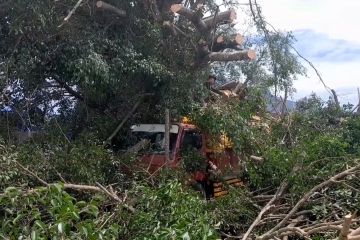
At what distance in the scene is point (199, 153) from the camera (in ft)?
25.2

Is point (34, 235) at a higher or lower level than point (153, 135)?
lower

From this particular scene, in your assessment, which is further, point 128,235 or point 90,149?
point 90,149

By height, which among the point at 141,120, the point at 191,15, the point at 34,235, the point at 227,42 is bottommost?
the point at 34,235

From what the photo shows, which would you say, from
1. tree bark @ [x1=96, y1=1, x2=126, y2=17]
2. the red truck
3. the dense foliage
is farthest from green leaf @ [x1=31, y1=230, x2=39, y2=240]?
tree bark @ [x1=96, y1=1, x2=126, y2=17]

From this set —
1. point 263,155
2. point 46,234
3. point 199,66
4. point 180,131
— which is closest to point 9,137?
point 180,131

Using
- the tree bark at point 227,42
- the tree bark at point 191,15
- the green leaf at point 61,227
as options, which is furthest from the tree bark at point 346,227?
the tree bark at point 227,42

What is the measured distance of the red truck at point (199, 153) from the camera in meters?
7.48

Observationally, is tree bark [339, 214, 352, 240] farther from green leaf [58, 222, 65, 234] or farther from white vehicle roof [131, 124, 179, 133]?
white vehicle roof [131, 124, 179, 133]

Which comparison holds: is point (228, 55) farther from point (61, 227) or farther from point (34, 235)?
point (34, 235)

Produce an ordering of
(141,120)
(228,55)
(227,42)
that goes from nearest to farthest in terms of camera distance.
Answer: (228,55), (141,120), (227,42)

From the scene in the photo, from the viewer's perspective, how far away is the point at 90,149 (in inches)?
258

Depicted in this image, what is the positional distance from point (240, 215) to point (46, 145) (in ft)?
9.31

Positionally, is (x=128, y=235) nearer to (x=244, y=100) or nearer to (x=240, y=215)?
(x=240, y=215)

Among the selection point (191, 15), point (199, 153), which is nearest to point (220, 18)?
point (191, 15)
